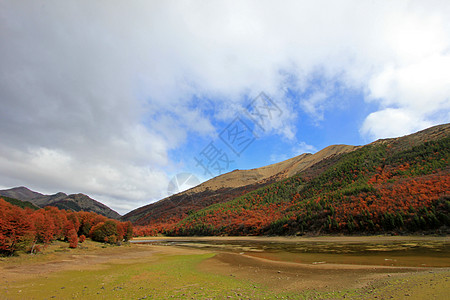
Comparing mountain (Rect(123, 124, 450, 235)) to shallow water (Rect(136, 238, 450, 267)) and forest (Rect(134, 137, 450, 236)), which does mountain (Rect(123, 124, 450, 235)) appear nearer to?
forest (Rect(134, 137, 450, 236))

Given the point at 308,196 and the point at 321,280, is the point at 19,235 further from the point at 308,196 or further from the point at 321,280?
the point at 308,196

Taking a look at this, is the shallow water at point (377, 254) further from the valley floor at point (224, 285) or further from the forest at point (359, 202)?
the forest at point (359, 202)

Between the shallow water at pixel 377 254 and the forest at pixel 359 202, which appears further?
the forest at pixel 359 202

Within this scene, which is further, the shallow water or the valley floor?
the shallow water

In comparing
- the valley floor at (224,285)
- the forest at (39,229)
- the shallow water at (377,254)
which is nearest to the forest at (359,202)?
the shallow water at (377,254)

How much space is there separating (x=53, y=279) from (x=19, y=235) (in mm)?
10065

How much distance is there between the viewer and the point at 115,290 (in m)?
10.6

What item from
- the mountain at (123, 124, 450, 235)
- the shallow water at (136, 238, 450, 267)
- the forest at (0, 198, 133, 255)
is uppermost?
the mountain at (123, 124, 450, 235)

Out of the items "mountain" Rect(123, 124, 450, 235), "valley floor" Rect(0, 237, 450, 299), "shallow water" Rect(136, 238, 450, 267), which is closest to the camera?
"valley floor" Rect(0, 237, 450, 299)

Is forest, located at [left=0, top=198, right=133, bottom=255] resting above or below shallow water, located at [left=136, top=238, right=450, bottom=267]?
above

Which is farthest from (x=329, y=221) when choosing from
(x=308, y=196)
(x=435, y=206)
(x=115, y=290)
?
(x=115, y=290)

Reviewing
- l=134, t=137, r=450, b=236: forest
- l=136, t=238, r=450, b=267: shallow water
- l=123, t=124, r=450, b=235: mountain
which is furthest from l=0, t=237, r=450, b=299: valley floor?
l=123, t=124, r=450, b=235: mountain

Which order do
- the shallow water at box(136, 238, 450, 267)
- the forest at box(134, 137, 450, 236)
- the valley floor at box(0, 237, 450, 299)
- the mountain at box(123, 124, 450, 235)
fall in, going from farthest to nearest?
the mountain at box(123, 124, 450, 235) → the forest at box(134, 137, 450, 236) → the shallow water at box(136, 238, 450, 267) → the valley floor at box(0, 237, 450, 299)

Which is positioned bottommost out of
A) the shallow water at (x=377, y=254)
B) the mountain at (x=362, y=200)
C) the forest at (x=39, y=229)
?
the shallow water at (x=377, y=254)
